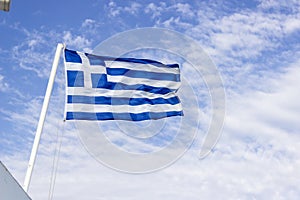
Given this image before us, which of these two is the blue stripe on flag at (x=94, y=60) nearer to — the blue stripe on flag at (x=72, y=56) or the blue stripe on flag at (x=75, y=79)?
the blue stripe on flag at (x=72, y=56)

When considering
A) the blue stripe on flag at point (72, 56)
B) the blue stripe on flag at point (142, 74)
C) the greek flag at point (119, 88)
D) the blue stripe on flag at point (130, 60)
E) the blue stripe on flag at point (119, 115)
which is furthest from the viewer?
the blue stripe on flag at point (142, 74)

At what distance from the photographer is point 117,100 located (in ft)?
47.8

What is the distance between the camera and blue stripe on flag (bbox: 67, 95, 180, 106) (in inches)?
537

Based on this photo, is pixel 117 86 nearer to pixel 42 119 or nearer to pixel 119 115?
pixel 119 115

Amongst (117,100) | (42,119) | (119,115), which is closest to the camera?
(42,119)

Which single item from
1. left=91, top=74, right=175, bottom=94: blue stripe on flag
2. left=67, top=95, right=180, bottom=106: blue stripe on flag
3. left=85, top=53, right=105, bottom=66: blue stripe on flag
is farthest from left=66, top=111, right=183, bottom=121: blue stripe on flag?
left=85, top=53, right=105, bottom=66: blue stripe on flag

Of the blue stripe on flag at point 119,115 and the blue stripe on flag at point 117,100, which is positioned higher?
the blue stripe on flag at point 117,100

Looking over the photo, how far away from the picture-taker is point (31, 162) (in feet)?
38.5

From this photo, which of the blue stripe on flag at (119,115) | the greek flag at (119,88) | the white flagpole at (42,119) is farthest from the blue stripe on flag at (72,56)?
the blue stripe on flag at (119,115)

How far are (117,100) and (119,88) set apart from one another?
1.73ft

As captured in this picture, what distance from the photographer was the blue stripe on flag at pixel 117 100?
13645mm

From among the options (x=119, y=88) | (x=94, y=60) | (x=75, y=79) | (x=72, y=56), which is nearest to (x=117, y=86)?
(x=119, y=88)

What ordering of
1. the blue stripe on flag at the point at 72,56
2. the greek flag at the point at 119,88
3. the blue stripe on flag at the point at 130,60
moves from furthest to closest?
the blue stripe on flag at the point at 130,60, the blue stripe on flag at the point at 72,56, the greek flag at the point at 119,88

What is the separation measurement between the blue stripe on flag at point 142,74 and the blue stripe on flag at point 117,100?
71 centimetres
